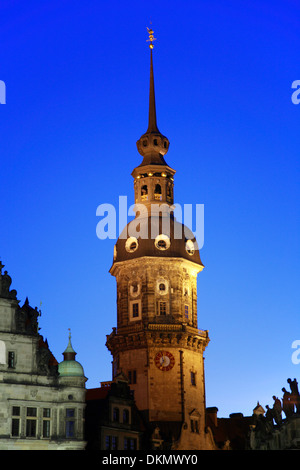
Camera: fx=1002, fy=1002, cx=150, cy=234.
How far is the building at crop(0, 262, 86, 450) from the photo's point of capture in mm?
80375

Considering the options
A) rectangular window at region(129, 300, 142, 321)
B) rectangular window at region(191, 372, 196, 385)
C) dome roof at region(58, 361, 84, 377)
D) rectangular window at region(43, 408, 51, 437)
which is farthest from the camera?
rectangular window at region(129, 300, 142, 321)

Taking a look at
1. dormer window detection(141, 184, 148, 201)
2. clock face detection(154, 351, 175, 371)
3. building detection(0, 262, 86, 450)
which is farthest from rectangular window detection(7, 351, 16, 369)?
dormer window detection(141, 184, 148, 201)

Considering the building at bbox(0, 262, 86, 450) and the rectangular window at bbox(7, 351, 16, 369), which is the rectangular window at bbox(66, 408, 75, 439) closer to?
the building at bbox(0, 262, 86, 450)

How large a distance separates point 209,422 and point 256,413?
20.4 feet

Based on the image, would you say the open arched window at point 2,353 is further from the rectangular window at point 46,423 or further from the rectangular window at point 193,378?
the rectangular window at point 193,378

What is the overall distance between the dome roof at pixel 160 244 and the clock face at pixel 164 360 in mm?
10646

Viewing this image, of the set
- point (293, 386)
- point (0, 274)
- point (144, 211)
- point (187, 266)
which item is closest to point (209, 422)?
point (187, 266)

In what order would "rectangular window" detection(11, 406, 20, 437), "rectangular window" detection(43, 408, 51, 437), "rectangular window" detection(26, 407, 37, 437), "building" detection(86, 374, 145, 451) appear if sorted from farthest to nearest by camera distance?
"building" detection(86, 374, 145, 451) < "rectangular window" detection(43, 408, 51, 437) < "rectangular window" detection(26, 407, 37, 437) < "rectangular window" detection(11, 406, 20, 437)

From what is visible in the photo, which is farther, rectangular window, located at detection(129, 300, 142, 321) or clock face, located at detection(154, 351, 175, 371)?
rectangular window, located at detection(129, 300, 142, 321)

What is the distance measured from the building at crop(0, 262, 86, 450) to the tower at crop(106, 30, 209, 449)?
65.1 ft

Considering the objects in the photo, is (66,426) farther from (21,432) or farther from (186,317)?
(186,317)

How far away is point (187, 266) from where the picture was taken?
110m

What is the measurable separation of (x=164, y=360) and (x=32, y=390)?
87.7 ft

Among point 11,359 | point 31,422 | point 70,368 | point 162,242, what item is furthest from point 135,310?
point 31,422
